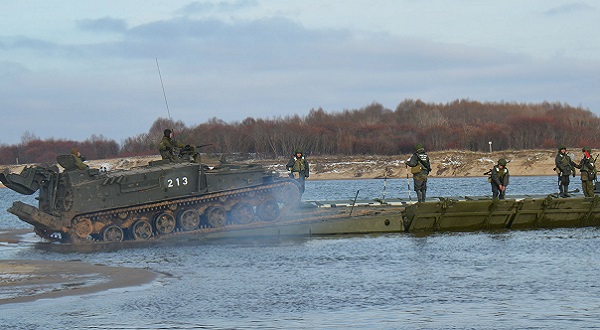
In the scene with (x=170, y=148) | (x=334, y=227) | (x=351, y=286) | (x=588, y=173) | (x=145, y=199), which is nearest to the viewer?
(x=351, y=286)

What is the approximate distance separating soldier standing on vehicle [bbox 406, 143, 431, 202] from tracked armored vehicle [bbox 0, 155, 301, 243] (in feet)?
12.1

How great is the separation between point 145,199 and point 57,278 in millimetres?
8738

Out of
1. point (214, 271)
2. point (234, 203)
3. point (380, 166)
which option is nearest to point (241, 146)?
point (380, 166)

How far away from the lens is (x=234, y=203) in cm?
3284

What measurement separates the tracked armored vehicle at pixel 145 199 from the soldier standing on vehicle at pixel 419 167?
3.68m

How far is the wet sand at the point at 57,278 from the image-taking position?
2139 cm

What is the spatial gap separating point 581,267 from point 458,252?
402 cm

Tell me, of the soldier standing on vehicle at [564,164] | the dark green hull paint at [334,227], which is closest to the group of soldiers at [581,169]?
the soldier standing on vehicle at [564,164]

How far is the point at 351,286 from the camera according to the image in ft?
72.1

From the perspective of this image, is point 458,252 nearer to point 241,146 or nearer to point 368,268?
point 368,268

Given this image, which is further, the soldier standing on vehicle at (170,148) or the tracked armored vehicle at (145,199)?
the soldier standing on vehicle at (170,148)

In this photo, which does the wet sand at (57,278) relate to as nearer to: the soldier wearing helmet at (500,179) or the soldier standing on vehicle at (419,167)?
the soldier standing on vehicle at (419,167)

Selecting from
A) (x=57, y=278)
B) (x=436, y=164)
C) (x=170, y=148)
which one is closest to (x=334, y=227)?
(x=170, y=148)

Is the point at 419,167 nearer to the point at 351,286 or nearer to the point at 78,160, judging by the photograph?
the point at 78,160
